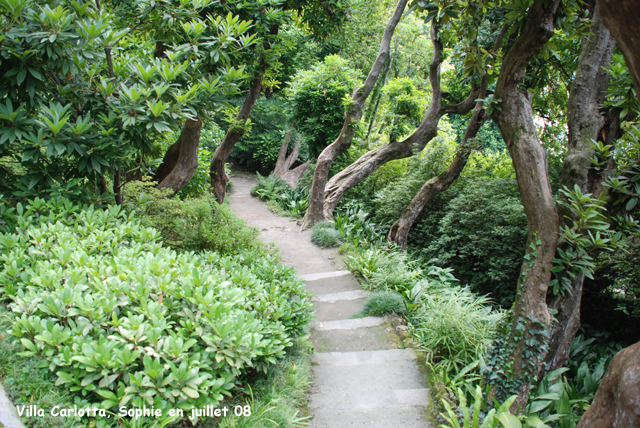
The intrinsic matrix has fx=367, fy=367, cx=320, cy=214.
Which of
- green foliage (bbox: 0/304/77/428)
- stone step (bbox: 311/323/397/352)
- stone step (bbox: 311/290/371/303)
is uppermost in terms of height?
green foliage (bbox: 0/304/77/428)

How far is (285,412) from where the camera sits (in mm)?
2877

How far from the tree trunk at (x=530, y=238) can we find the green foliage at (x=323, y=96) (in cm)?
609

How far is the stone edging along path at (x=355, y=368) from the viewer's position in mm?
3156

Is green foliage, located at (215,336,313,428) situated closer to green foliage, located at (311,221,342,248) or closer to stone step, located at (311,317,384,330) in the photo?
stone step, located at (311,317,384,330)

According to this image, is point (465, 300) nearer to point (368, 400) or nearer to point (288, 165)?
point (368, 400)

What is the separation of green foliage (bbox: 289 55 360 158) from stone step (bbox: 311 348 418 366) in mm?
6718

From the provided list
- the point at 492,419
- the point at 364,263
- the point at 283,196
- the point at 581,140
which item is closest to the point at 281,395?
the point at 492,419

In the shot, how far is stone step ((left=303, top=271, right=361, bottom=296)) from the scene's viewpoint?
570cm

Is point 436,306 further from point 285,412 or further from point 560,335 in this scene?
point 285,412

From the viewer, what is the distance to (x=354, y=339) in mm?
4371

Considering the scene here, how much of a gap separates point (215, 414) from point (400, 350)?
2.32 metres

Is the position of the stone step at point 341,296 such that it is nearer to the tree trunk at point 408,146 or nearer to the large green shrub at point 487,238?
the large green shrub at point 487,238

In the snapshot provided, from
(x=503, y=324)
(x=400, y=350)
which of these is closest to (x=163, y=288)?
(x=400, y=350)

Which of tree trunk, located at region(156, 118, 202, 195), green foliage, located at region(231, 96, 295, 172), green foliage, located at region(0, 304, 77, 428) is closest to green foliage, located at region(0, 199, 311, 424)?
green foliage, located at region(0, 304, 77, 428)
